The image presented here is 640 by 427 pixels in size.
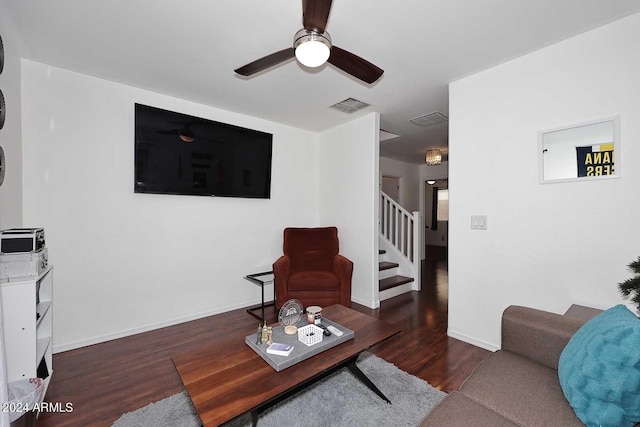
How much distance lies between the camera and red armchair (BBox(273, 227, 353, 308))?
3.01 metres

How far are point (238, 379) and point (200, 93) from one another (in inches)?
111

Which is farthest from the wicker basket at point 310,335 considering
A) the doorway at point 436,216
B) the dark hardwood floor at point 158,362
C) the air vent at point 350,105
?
the doorway at point 436,216

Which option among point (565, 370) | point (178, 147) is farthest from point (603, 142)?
point (178, 147)

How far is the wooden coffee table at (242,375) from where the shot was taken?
1.11 m

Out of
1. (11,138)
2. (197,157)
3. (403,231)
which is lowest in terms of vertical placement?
(403,231)

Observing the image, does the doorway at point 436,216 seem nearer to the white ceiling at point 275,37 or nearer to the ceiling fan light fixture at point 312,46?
the white ceiling at point 275,37

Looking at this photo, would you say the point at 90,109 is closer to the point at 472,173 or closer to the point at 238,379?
the point at 238,379

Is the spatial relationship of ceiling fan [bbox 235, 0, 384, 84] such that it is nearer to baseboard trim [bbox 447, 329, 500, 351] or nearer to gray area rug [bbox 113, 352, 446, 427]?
gray area rug [bbox 113, 352, 446, 427]

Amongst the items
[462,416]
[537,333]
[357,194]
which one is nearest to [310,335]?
[462,416]

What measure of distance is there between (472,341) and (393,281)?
1.69 m

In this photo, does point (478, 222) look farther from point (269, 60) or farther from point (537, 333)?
point (269, 60)

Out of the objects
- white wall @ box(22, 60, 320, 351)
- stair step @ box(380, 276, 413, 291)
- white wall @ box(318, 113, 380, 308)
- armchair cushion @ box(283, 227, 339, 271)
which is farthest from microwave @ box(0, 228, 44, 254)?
stair step @ box(380, 276, 413, 291)

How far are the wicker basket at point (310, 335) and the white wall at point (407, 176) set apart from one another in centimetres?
495

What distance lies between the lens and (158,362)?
7.26 feet
